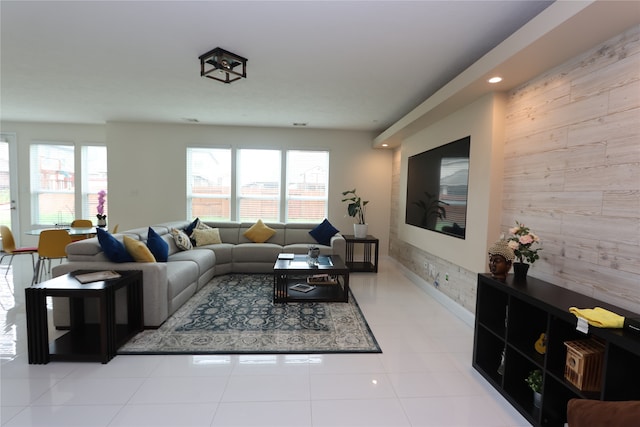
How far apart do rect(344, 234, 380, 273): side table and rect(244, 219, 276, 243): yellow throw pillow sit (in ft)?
4.64

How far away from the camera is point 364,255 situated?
5.84 meters

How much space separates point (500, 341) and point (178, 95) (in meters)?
4.69

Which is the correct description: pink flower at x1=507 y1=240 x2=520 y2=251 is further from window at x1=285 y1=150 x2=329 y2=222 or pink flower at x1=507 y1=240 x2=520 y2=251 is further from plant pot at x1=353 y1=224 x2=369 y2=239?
window at x1=285 y1=150 x2=329 y2=222

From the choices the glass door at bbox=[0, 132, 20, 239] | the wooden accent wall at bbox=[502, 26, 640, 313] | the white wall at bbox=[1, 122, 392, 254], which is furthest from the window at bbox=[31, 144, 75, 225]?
the wooden accent wall at bbox=[502, 26, 640, 313]

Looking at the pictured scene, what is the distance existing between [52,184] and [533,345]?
8.50m

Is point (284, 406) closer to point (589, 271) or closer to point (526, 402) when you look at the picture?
point (526, 402)

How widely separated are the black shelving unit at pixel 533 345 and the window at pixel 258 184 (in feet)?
15.4

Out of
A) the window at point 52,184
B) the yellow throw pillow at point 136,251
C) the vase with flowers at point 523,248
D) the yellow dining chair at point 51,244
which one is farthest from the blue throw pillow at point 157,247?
the window at point 52,184

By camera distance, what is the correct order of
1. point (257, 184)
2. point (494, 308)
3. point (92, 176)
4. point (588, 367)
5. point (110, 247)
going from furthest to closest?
point (92, 176) → point (257, 184) → point (110, 247) → point (494, 308) → point (588, 367)

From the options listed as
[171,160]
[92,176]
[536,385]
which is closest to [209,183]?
[171,160]

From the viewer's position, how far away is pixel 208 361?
2346 millimetres

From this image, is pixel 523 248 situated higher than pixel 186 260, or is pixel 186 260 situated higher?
pixel 523 248

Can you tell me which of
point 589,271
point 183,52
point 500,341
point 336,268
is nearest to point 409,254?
point 336,268

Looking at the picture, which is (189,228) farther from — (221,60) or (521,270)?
(521,270)
